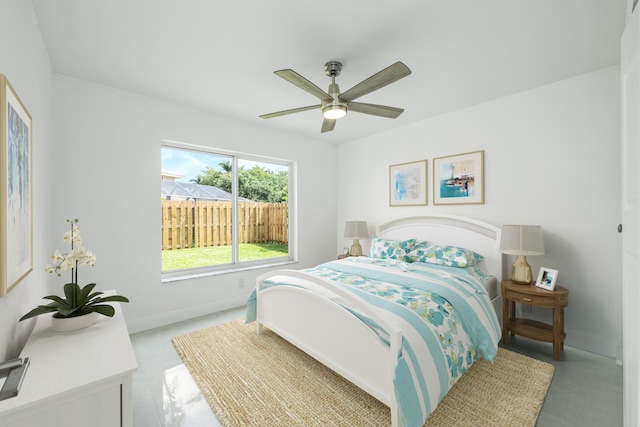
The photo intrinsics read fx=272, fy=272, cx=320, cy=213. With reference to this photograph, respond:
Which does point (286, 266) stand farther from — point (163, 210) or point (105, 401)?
point (105, 401)

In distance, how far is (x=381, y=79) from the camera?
1.85 metres

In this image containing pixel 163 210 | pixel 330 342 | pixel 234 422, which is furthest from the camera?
pixel 163 210

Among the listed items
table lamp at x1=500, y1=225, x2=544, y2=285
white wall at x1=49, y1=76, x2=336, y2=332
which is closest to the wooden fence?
white wall at x1=49, y1=76, x2=336, y2=332

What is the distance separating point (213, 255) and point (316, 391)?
2340 mm

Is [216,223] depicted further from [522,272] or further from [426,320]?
[522,272]

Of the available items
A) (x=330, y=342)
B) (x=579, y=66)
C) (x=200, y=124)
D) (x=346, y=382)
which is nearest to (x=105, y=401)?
(x=330, y=342)

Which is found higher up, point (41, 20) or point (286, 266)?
point (41, 20)

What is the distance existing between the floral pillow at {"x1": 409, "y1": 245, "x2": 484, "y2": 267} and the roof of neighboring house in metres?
2.58

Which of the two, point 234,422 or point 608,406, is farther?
point 608,406

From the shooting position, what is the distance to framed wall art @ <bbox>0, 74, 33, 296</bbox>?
43.6 inches

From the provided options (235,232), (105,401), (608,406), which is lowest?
(608,406)

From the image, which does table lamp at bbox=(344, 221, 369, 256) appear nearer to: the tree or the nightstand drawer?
the tree

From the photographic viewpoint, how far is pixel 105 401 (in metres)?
1.04

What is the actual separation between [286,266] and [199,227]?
1.38m
